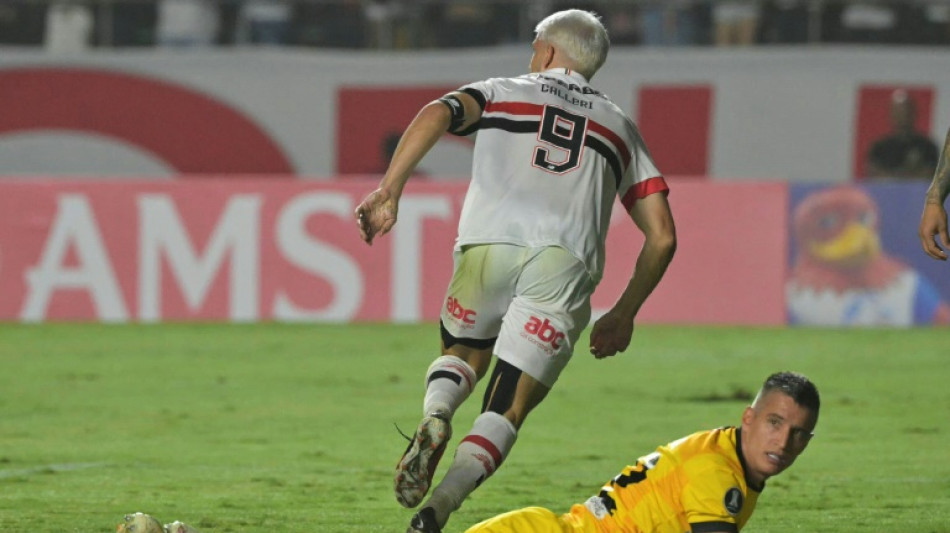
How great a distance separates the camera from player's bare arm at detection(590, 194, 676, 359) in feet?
19.6

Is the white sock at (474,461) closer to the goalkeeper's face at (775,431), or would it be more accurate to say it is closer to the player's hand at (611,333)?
the player's hand at (611,333)

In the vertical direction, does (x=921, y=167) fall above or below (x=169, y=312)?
above

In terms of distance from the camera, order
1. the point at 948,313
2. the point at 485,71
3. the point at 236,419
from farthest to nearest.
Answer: the point at 485,71
the point at 948,313
the point at 236,419

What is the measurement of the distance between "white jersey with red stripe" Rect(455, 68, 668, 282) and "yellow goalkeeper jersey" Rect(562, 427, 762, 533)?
1.03m

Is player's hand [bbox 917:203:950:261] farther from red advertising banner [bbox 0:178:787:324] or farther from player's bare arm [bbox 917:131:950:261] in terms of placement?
red advertising banner [bbox 0:178:787:324]

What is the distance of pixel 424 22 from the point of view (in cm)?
1772

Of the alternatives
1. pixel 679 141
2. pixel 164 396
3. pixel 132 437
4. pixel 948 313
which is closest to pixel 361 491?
pixel 132 437

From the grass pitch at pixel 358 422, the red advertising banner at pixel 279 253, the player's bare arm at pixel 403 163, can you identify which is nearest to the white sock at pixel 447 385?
the player's bare arm at pixel 403 163

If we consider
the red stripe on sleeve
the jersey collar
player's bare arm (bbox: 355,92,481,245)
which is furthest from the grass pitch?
the jersey collar

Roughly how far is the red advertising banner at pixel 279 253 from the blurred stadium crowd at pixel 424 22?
10.8 ft

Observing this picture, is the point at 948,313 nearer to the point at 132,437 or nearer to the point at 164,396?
the point at 164,396

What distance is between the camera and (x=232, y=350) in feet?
43.2

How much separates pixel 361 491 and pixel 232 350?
603 centimetres

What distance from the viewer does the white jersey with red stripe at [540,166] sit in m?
5.86
